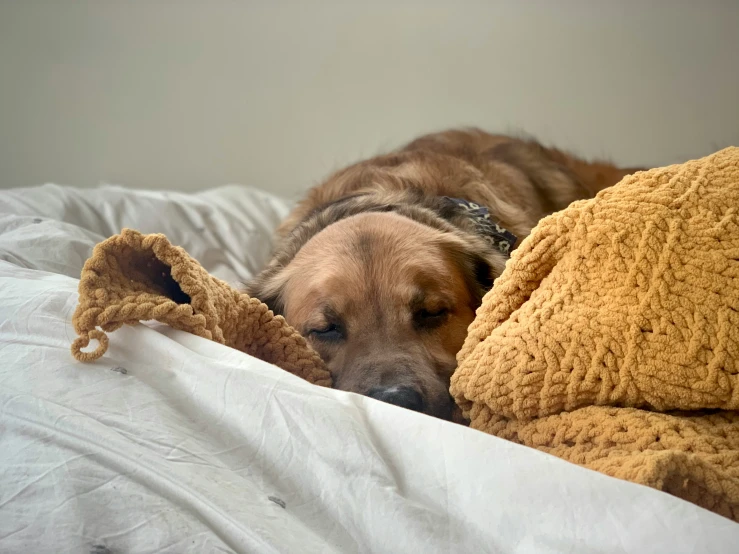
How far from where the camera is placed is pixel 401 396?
1317 millimetres

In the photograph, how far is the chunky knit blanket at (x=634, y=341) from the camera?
88cm

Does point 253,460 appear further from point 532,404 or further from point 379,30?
point 379,30

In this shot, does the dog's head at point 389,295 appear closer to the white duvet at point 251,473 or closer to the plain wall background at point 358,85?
the white duvet at point 251,473

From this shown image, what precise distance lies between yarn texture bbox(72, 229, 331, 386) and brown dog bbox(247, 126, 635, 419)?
1.03 ft

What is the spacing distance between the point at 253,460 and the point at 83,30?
289 cm

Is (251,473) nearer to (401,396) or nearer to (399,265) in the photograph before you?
(401,396)

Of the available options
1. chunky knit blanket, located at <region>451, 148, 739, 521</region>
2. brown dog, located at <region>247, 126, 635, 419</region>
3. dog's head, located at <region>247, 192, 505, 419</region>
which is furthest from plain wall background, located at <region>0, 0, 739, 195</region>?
chunky knit blanket, located at <region>451, 148, 739, 521</region>

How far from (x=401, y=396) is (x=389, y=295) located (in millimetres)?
328

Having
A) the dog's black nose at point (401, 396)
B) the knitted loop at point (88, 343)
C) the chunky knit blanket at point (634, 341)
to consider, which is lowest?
the dog's black nose at point (401, 396)

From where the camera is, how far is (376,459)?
87cm

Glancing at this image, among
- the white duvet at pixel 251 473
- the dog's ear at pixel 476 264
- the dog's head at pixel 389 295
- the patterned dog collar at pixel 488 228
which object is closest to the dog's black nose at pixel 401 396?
the dog's head at pixel 389 295

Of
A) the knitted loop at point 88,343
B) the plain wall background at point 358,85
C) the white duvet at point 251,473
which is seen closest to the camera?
the white duvet at point 251,473

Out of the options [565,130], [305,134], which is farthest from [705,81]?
[305,134]

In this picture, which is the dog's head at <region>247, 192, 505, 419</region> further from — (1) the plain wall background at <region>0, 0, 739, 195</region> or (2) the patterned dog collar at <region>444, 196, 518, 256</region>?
(1) the plain wall background at <region>0, 0, 739, 195</region>
